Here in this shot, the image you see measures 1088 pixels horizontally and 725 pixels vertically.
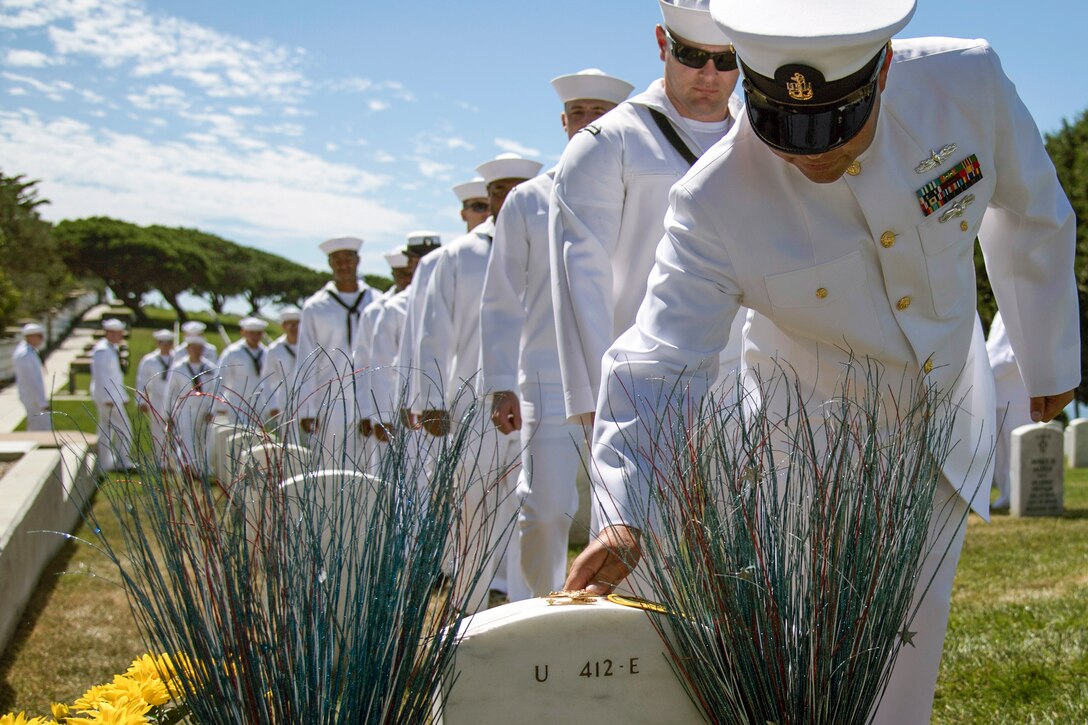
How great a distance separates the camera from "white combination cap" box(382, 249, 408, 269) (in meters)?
13.7

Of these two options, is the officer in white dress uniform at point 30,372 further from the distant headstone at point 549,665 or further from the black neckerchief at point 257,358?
the distant headstone at point 549,665

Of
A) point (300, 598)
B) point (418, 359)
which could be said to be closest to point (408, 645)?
point (300, 598)

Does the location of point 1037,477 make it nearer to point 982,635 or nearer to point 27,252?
point 982,635

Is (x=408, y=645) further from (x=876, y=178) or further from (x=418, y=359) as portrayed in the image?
(x=418, y=359)

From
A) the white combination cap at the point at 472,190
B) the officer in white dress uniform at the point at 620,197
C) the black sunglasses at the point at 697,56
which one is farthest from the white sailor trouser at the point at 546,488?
the white combination cap at the point at 472,190

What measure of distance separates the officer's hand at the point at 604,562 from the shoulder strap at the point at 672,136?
2.25 m

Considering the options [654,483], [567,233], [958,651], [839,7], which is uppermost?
[839,7]

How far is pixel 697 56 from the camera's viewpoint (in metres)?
4.16

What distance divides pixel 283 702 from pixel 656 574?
0.70 metres

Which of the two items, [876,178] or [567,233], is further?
[567,233]

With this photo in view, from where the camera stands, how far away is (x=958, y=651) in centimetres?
505

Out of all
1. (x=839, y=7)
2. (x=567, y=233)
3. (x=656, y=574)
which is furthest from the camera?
(x=567, y=233)

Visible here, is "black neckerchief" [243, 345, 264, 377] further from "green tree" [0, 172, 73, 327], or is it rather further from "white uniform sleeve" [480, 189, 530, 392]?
"green tree" [0, 172, 73, 327]

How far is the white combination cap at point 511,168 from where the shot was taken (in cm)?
776
